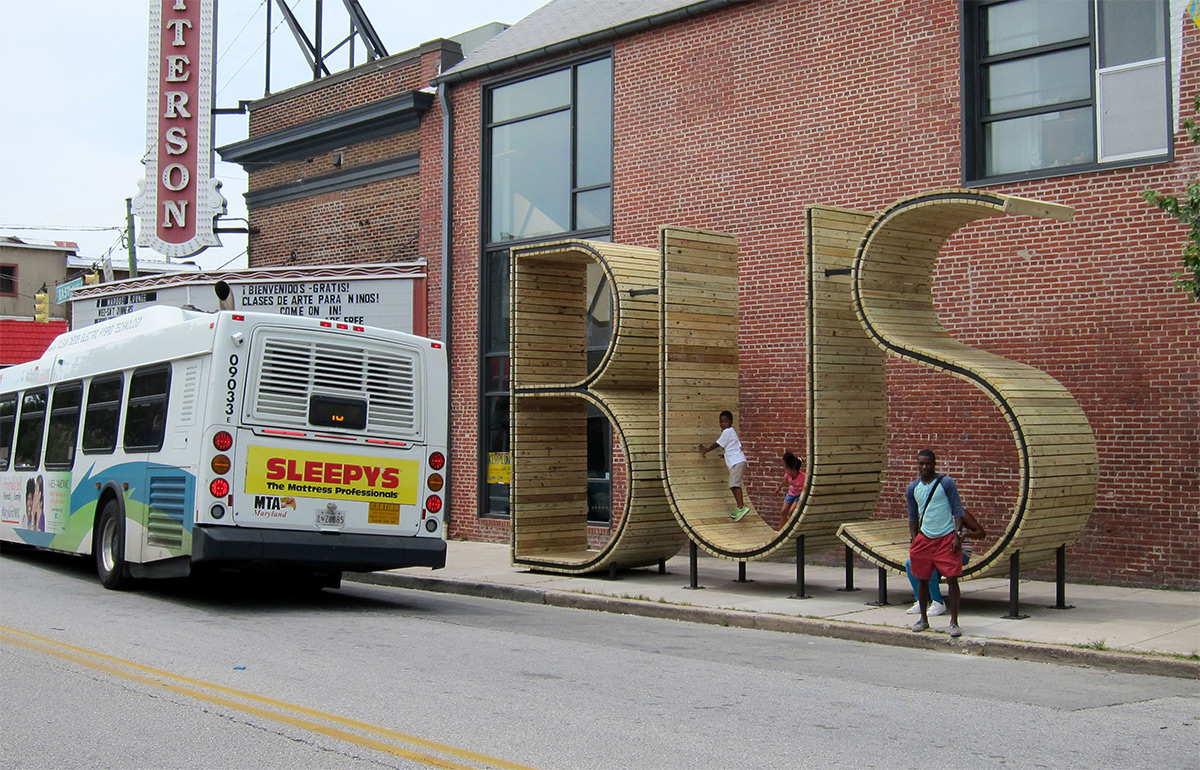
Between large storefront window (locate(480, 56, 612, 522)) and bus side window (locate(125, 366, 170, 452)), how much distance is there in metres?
7.08

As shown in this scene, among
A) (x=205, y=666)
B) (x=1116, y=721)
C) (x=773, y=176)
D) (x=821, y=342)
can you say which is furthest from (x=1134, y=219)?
(x=205, y=666)

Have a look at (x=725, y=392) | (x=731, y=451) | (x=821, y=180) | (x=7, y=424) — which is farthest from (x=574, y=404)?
(x=7, y=424)

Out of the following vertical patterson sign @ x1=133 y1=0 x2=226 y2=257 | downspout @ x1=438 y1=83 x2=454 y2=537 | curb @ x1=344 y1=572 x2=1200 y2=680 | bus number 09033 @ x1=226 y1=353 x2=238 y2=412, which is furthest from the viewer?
vertical patterson sign @ x1=133 y1=0 x2=226 y2=257

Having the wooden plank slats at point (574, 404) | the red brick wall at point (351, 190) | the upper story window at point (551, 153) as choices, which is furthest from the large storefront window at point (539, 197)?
the wooden plank slats at point (574, 404)

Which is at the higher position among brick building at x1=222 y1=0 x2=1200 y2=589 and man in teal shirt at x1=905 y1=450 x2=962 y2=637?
brick building at x1=222 y1=0 x2=1200 y2=589

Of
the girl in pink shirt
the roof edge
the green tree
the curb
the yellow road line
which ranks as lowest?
the curb

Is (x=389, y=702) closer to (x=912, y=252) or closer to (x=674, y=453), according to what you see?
(x=674, y=453)

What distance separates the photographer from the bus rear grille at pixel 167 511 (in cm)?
1156

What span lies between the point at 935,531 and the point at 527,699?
14.7ft

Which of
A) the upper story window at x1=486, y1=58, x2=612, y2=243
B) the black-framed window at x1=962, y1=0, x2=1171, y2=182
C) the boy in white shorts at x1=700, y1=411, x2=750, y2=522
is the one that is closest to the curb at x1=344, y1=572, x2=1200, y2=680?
the boy in white shorts at x1=700, y1=411, x2=750, y2=522

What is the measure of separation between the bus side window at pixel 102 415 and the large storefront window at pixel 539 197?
6795mm

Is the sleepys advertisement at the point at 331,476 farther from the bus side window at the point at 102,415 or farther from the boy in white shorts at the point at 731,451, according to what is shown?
the boy in white shorts at the point at 731,451

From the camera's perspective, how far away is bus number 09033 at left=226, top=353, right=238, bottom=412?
11.3 meters

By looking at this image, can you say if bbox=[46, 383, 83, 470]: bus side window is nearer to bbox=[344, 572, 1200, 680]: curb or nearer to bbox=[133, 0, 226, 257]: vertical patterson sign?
bbox=[344, 572, 1200, 680]: curb
